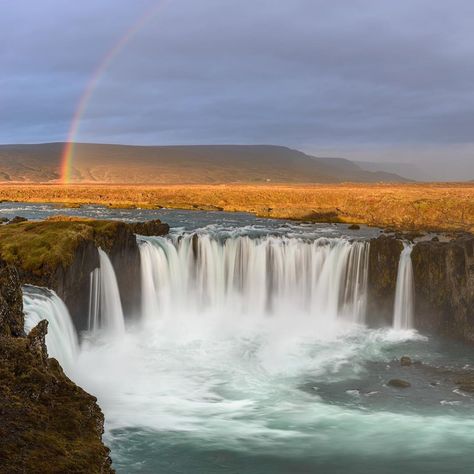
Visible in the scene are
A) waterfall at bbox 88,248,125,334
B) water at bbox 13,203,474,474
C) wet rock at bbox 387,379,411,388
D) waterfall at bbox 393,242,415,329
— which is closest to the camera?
water at bbox 13,203,474,474

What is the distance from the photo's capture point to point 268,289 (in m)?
30.3

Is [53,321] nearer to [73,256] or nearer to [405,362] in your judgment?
[73,256]

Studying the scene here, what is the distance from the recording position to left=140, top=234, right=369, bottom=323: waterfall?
2891 centimetres

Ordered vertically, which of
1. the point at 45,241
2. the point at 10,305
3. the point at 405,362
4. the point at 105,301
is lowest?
the point at 405,362

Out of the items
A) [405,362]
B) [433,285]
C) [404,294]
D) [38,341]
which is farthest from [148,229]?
[38,341]

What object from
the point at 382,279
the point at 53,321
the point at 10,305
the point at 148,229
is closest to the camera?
the point at 10,305

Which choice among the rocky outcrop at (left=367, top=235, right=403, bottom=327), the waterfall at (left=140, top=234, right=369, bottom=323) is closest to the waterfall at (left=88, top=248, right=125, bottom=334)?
the waterfall at (left=140, top=234, right=369, bottom=323)

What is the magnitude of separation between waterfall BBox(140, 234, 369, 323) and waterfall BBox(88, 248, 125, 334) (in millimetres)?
2916

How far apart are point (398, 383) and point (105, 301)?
12771 millimetres

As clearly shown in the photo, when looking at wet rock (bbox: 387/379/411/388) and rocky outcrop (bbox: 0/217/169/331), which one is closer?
wet rock (bbox: 387/379/411/388)

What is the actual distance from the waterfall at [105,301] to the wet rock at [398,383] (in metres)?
11.7

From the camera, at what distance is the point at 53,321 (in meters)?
17.9

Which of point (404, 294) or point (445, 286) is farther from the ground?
point (445, 286)

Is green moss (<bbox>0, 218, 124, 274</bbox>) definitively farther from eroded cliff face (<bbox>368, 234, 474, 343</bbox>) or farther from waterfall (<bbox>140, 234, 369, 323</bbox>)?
eroded cliff face (<bbox>368, 234, 474, 343</bbox>)
